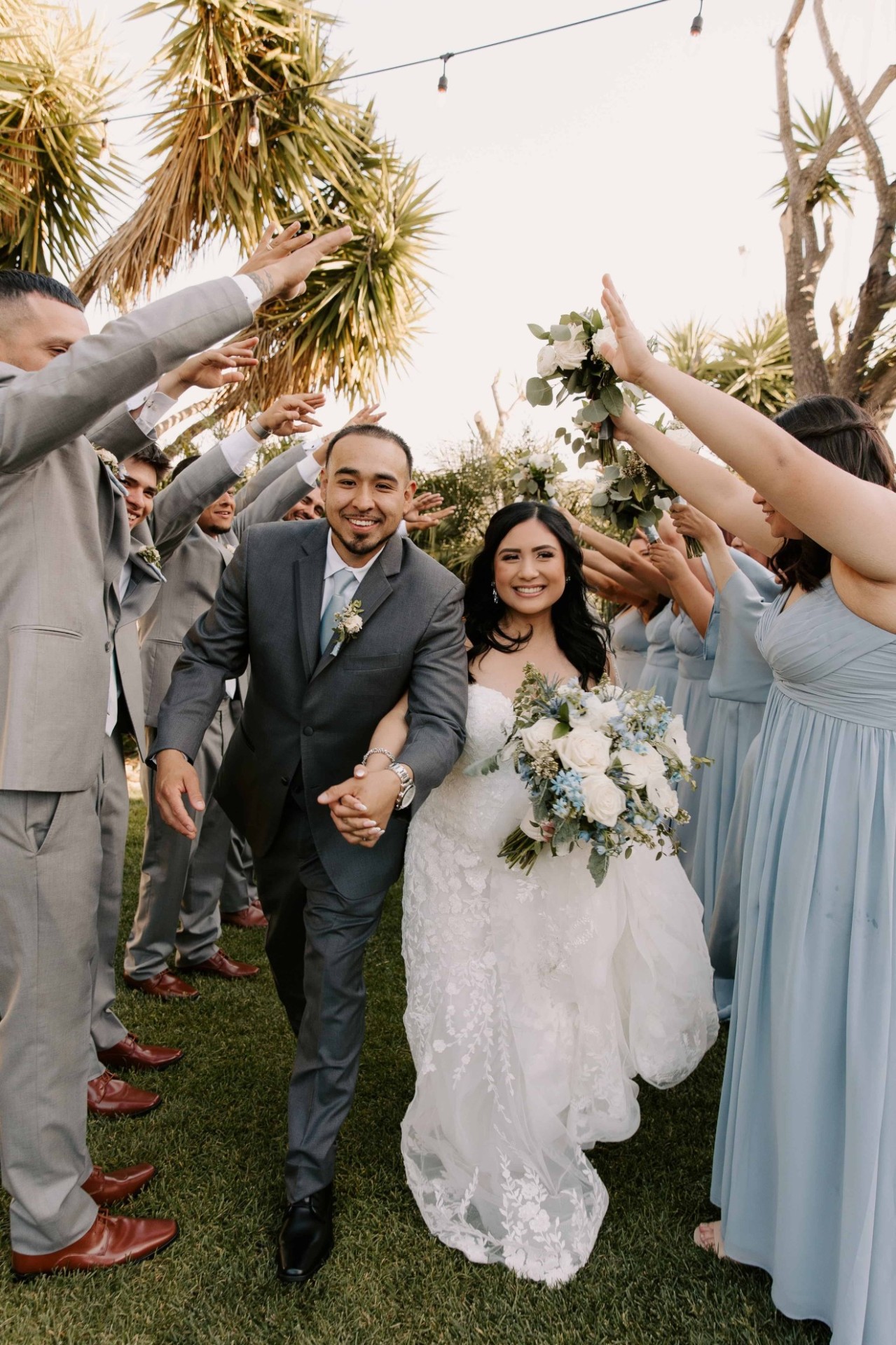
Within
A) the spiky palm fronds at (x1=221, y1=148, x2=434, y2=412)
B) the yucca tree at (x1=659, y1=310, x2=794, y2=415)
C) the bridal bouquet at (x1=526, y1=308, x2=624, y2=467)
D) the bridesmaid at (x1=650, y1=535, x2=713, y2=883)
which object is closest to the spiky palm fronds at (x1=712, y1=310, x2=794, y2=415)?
the yucca tree at (x1=659, y1=310, x2=794, y2=415)

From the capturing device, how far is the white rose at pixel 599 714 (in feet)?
10.1

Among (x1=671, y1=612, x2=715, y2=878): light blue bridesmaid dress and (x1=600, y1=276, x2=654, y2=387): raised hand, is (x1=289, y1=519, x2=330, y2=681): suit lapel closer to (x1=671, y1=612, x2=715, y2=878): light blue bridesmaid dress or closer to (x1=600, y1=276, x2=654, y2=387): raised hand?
(x1=600, y1=276, x2=654, y2=387): raised hand

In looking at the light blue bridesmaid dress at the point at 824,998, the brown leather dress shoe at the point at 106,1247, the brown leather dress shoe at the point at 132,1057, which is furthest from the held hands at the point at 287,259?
the brown leather dress shoe at the point at 132,1057

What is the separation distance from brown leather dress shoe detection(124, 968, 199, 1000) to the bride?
200 centimetres

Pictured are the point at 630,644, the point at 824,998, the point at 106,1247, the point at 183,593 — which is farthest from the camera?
the point at 630,644

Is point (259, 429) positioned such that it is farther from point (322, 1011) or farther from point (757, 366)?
point (757, 366)

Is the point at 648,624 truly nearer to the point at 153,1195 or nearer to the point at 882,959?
the point at 882,959

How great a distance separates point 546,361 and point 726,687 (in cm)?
219

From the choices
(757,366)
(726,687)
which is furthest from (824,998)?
(757,366)

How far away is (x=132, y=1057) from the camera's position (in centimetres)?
402

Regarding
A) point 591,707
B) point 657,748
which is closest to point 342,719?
point 591,707

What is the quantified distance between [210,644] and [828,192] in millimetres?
9649

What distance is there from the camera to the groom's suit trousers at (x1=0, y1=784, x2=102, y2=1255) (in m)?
2.56

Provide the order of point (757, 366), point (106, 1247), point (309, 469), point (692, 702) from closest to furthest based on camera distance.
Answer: point (106, 1247) < point (309, 469) < point (692, 702) < point (757, 366)
